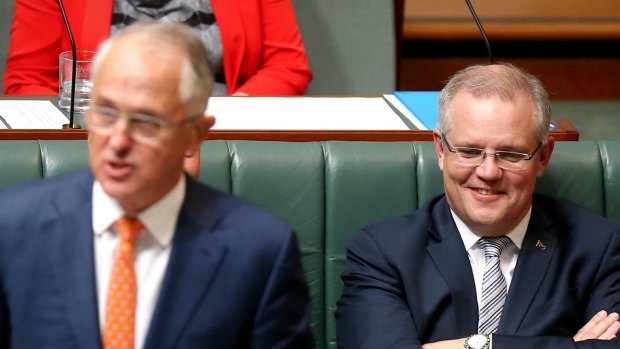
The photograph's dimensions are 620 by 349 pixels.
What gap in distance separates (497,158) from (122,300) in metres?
1.06

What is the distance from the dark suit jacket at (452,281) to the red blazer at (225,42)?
3.97 ft

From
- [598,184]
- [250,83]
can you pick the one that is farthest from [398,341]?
[250,83]

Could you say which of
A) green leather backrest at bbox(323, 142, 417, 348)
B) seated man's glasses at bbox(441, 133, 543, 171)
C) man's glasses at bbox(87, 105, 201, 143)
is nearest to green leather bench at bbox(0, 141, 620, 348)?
green leather backrest at bbox(323, 142, 417, 348)

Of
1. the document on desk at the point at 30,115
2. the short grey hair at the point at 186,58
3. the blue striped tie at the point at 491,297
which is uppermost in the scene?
the short grey hair at the point at 186,58

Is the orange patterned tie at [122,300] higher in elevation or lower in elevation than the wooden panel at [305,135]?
lower

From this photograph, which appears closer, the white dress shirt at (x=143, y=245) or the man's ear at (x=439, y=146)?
the white dress shirt at (x=143, y=245)

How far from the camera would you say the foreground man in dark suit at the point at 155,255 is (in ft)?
5.09

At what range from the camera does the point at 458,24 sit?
5355mm

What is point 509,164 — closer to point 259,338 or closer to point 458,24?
point 259,338

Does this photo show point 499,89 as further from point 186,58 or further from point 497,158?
point 186,58

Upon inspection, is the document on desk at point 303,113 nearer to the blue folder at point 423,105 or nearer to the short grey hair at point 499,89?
the blue folder at point 423,105

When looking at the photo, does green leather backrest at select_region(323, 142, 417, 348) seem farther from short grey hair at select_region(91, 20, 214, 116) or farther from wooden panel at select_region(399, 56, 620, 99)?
wooden panel at select_region(399, 56, 620, 99)

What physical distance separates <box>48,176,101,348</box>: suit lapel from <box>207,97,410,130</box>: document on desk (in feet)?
3.71

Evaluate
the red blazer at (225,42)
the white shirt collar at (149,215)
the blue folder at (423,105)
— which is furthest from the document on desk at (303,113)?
the white shirt collar at (149,215)
